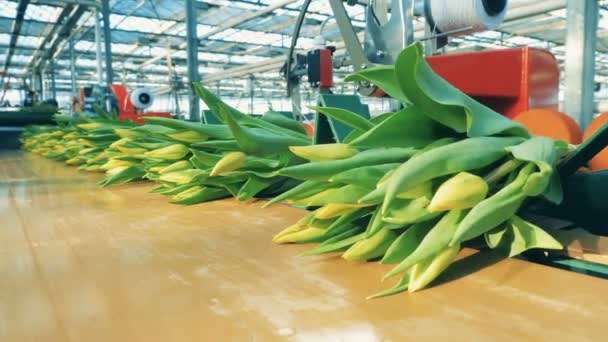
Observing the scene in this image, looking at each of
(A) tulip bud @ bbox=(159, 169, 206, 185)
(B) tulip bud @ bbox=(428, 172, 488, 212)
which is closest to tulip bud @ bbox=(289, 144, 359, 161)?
(B) tulip bud @ bbox=(428, 172, 488, 212)

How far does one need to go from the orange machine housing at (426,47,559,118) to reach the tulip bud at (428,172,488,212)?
38 cm

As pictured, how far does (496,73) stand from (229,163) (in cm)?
40

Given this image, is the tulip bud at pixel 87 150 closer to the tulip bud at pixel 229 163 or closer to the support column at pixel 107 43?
the tulip bud at pixel 229 163

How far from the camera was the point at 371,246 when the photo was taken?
339mm

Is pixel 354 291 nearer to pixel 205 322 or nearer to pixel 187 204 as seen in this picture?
pixel 205 322

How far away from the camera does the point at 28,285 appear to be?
32 cm

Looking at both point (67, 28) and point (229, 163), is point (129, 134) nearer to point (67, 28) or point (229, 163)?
point (229, 163)

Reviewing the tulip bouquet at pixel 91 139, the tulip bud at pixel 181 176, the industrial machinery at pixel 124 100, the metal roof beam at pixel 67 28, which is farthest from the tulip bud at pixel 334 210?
the metal roof beam at pixel 67 28

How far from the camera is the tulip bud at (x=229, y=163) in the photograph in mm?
529

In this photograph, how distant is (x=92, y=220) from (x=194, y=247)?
206 mm

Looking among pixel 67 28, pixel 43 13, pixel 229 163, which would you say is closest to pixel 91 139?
pixel 229 163

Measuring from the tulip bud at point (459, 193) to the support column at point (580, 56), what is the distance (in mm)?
1234

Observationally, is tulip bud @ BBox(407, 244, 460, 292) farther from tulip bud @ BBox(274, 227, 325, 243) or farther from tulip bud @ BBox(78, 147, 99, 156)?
tulip bud @ BBox(78, 147, 99, 156)

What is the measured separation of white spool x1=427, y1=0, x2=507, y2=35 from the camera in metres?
0.92
